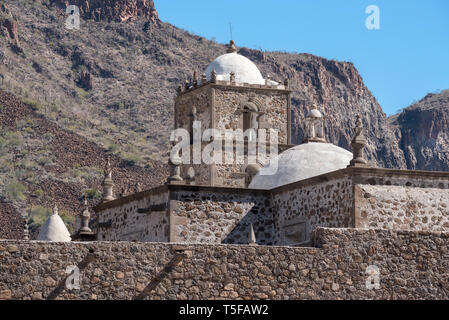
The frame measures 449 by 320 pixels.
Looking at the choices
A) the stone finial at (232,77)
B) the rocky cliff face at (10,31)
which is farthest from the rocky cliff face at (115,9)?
the stone finial at (232,77)

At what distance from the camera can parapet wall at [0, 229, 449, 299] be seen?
2053 centimetres

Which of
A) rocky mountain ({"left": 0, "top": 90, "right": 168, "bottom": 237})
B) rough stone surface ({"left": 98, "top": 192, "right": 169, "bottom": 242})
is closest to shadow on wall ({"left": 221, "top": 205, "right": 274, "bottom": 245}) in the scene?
rough stone surface ({"left": 98, "top": 192, "right": 169, "bottom": 242})

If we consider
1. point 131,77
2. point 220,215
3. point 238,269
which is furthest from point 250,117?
point 131,77

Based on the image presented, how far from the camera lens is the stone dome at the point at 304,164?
31.5 meters

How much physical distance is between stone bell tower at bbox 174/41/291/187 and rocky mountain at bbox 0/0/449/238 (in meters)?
45.2

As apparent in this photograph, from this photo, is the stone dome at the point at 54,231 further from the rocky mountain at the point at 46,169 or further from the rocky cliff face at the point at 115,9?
the rocky cliff face at the point at 115,9

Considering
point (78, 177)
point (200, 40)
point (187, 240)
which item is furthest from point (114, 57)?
point (187, 240)

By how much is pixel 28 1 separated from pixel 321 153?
87701 mm

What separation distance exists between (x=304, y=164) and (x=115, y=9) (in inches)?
3471

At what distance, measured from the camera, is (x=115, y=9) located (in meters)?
118

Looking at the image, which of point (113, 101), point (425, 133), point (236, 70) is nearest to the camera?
point (236, 70)

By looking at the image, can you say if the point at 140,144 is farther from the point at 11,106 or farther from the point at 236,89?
the point at 236,89

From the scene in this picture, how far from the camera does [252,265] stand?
21.8 metres

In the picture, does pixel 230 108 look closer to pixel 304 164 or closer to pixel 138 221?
pixel 304 164
